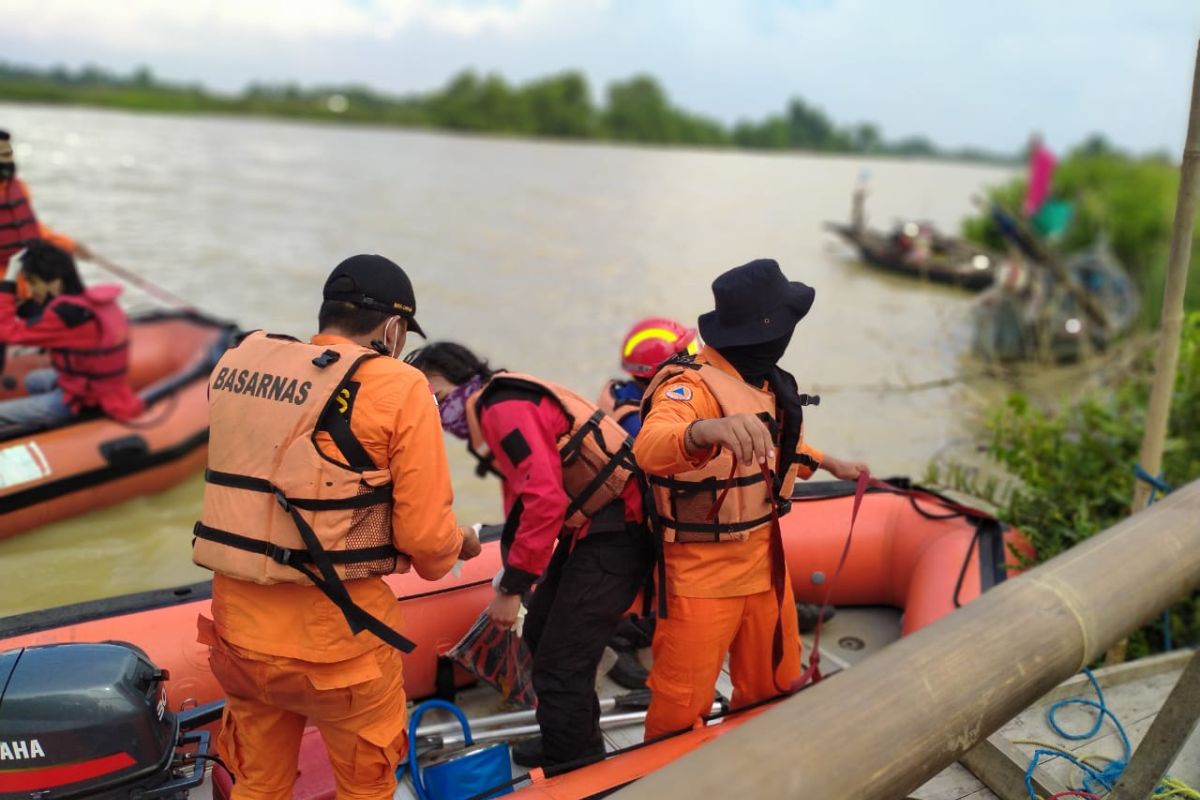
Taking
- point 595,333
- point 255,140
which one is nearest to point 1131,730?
point 595,333

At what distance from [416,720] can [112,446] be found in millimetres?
3359

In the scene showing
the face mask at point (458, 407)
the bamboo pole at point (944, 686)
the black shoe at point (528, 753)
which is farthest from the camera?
the black shoe at point (528, 753)

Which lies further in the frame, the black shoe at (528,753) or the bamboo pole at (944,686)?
the black shoe at (528,753)

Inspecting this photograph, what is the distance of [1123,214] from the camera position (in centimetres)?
1509

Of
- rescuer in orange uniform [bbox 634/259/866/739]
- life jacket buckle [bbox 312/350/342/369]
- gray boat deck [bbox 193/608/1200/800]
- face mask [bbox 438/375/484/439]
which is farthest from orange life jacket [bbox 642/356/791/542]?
life jacket buckle [bbox 312/350/342/369]

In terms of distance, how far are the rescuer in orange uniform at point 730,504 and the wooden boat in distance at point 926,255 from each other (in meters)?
14.9

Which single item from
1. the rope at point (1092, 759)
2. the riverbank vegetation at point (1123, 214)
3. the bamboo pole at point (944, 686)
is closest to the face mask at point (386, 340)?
the bamboo pole at point (944, 686)

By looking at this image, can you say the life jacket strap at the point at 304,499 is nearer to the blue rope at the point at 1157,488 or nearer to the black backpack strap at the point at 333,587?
the black backpack strap at the point at 333,587

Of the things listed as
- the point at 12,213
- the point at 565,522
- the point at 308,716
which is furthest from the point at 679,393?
the point at 12,213

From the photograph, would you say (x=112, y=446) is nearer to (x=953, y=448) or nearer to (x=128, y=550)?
(x=128, y=550)

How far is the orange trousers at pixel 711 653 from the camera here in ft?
8.12

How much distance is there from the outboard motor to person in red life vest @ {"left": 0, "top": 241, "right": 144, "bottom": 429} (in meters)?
3.16

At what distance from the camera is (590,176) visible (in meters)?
32.5

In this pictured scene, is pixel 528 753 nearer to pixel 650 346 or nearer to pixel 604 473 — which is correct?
A: pixel 604 473
